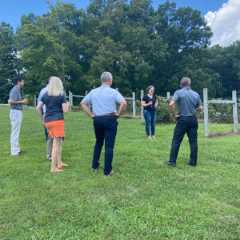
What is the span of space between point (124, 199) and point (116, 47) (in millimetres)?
43643

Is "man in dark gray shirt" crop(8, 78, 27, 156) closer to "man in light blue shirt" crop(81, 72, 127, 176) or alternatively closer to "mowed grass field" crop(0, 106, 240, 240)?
Result: "mowed grass field" crop(0, 106, 240, 240)

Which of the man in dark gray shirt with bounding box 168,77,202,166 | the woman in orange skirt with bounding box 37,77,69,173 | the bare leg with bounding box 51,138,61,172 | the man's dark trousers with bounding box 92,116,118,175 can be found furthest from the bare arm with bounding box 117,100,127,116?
the man in dark gray shirt with bounding box 168,77,202,166

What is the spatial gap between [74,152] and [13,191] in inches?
170

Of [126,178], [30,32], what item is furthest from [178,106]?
[30,32]

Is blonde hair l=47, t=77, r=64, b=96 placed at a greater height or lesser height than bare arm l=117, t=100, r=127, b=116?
greater

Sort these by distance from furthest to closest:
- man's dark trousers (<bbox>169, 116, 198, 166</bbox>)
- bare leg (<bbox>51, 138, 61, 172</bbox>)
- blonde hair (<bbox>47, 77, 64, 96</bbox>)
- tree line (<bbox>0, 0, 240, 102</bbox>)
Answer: tree line (<bbox>0, 0, 240, 102</bbox>) → man's dark trousers (<bbox>169, 116, 198, 166</bbox>) → bare leg (<bbox>51, 138, 61, 172</bbox>) → blonde hair (<bbox>47, 77, 64, 96</bbox>)

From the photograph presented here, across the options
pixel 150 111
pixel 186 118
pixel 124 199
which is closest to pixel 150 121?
pixel 150 111

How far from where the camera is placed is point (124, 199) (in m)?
6.89

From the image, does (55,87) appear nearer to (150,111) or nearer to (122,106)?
(122,106)

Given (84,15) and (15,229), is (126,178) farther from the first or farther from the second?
(84,15)

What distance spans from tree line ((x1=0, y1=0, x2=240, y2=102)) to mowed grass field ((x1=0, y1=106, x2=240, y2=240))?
37392 mm

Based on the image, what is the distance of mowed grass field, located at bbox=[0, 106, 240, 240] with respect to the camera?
5.53 metres

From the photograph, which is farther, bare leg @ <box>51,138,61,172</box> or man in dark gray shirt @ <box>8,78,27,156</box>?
man in dark gray shirt @ <box>8,78,27,156</box>

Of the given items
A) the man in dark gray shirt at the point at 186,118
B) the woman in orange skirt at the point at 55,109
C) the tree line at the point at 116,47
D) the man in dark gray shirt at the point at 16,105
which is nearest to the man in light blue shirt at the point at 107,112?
the woman in orange skirt at the point at 55,109
